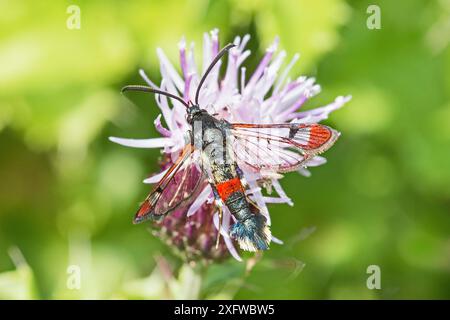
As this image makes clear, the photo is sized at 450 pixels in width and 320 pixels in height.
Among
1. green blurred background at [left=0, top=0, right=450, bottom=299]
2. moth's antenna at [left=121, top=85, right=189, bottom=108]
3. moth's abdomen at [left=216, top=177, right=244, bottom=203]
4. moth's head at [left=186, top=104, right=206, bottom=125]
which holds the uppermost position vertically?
green blurred background at [left=0, top=0, right=450, bottom=299]

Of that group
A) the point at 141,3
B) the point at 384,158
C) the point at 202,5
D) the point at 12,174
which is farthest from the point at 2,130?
the point at 384,158

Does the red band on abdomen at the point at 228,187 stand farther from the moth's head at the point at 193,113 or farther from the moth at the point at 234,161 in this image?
the moth's head at the point at 193,113

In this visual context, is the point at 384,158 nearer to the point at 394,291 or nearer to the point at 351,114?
the point at 351,114

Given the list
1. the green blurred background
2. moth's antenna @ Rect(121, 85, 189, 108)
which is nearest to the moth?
moth's antenna @ Rect(121, 85, 189, 108)

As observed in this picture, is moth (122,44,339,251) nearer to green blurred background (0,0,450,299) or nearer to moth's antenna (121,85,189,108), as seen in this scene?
moth's antenna (121,85,189,108)

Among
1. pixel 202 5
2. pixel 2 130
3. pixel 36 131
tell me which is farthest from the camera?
pixel 2 130

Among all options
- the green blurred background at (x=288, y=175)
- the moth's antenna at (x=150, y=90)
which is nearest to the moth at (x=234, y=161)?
the moth's antenna at (x=150, y=90)

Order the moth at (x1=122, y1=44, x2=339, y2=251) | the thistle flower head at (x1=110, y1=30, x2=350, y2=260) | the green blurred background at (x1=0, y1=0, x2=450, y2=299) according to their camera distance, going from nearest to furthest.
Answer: the moth at (x1=122, y1=44, x2=339, y2=251) → the thistle flower head at (x1=110, y1=30, x2=350, y2=260) → the green blurred background at (x1=0, y1=0, x2=450, y2=299)
